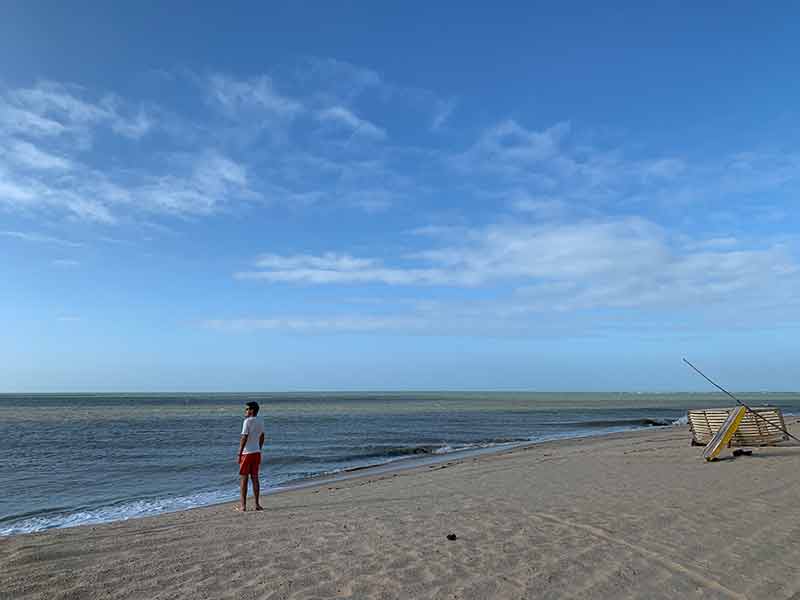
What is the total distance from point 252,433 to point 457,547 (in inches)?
196

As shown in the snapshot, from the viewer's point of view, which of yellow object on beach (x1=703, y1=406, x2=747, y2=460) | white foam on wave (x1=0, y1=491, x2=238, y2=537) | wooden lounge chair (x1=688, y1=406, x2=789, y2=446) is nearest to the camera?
white foam on wave (x1=0, y1=491, x2=238, y2=537)

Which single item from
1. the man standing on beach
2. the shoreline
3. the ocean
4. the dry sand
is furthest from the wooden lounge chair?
the man standing on beach

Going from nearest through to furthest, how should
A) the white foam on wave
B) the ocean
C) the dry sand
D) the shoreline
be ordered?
the dry sand → the white foam on wave → the shoreline → the ocean

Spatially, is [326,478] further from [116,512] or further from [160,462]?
[160,462]

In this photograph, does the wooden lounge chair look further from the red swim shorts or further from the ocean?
the red swim shorts

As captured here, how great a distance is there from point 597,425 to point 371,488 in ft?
Answer: 103

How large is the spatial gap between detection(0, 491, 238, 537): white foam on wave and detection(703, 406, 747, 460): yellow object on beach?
12.3 metres

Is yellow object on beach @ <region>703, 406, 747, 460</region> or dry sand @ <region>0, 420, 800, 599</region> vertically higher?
yellow object on beach @ <region>703, 406, 747, 460</region>

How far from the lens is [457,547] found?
6.83 metres

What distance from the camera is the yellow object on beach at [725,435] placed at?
14234 mm

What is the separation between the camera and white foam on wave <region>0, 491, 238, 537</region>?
10.8m

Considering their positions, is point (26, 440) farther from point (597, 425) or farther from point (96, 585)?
point (597, 425)

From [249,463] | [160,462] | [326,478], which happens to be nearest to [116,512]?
[249,463]

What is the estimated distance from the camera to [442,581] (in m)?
5.60
